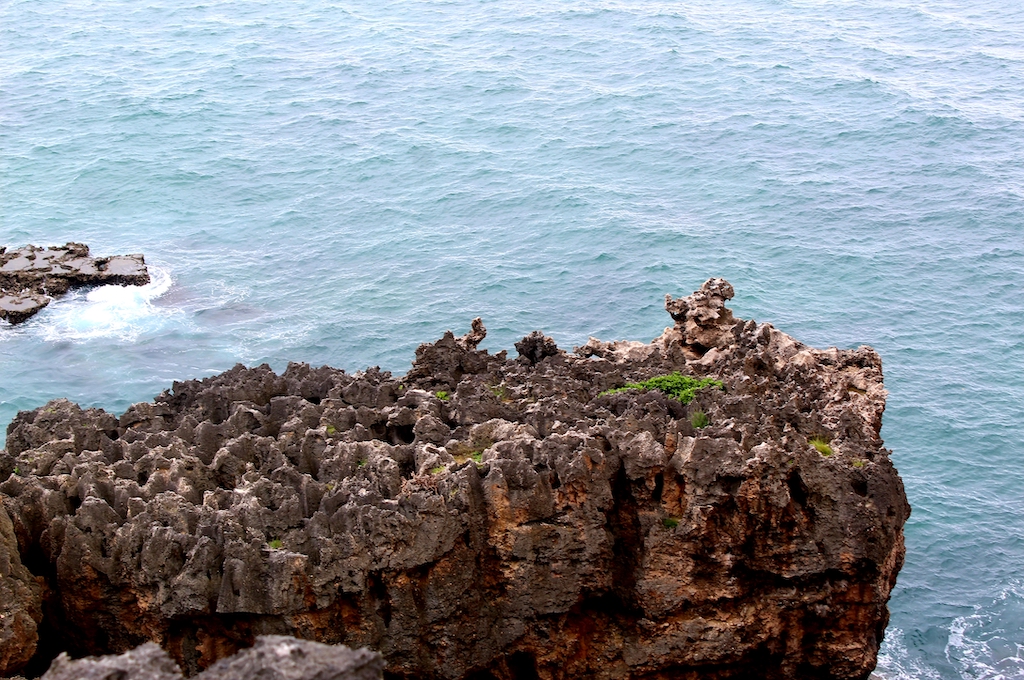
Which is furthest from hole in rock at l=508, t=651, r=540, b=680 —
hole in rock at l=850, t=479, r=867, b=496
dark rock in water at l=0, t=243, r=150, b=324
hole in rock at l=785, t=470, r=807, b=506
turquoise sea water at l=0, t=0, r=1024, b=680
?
Result: dark rock in water at l=0, t=243, r=150, b=324

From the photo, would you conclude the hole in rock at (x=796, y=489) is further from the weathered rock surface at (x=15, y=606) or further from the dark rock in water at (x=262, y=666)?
the weathered rock surface at (x=15, y=606)

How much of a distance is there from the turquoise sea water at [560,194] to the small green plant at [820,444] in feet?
39.1

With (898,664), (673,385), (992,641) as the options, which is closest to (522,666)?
(673,385)

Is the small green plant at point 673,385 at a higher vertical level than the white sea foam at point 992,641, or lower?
higher

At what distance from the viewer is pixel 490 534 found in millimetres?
29625

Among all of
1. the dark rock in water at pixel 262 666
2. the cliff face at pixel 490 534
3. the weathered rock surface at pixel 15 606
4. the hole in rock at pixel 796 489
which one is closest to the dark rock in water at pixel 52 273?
the cliff face at pixel 490 534

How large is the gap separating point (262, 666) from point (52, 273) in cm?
5357

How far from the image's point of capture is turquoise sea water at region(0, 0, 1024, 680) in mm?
55375

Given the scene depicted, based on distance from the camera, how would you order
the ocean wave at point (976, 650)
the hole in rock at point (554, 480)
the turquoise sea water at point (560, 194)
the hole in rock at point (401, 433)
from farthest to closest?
1. the turquoise sea water at point (560, 194)
2. the ocean wave at point (976, 650)
3. the hole in rock at point (401, 433)
4. the hole in rock at point (554, 480)

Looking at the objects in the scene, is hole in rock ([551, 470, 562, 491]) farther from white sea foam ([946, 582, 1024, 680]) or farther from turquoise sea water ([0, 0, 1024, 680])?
white sea foam ([946, 582, 1024, 680])

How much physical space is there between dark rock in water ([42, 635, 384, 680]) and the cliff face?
39.1 feet

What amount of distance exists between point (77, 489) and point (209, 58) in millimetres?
75473

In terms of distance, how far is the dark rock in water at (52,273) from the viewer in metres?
63.2

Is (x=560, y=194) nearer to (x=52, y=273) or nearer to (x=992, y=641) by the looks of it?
(x=52, y=273)
